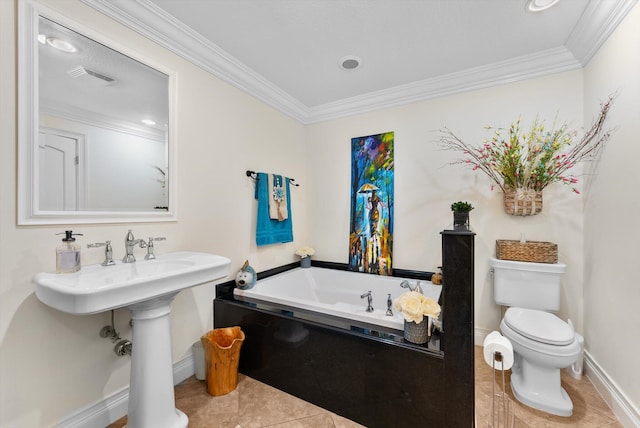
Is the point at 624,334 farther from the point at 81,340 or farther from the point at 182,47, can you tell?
the point at 182,47

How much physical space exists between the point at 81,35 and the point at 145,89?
36 cm

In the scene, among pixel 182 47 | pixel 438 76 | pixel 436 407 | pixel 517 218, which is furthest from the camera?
pixel 438 76

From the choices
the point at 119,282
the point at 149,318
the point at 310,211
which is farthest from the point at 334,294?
the point at 119,282

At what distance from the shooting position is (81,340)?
1.40 meters

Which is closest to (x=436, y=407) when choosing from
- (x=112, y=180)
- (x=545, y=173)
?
(x=545, y=173)

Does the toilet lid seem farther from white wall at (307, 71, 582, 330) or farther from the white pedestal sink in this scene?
the white pedestal sink

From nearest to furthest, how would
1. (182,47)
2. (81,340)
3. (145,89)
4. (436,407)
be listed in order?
(436,407), (81,340), (145,89), (182,47)

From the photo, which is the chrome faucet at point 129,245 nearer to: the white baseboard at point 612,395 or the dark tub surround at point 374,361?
the dark tub surround at point 374,361

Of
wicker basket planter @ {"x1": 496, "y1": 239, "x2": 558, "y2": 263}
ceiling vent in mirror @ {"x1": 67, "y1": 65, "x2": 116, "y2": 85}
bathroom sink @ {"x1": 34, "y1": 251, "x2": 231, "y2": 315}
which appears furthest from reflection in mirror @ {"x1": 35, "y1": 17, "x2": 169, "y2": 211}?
wicker basket planter @ {"x1": 496, "y1": 239, "x2": 558, "y2": 263}

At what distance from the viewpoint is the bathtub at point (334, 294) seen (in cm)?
161

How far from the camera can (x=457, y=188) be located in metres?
2.39

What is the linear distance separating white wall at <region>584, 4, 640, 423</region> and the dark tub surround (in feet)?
3.38

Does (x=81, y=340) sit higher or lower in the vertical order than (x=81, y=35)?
lower

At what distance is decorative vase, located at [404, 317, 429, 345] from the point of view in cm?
136
